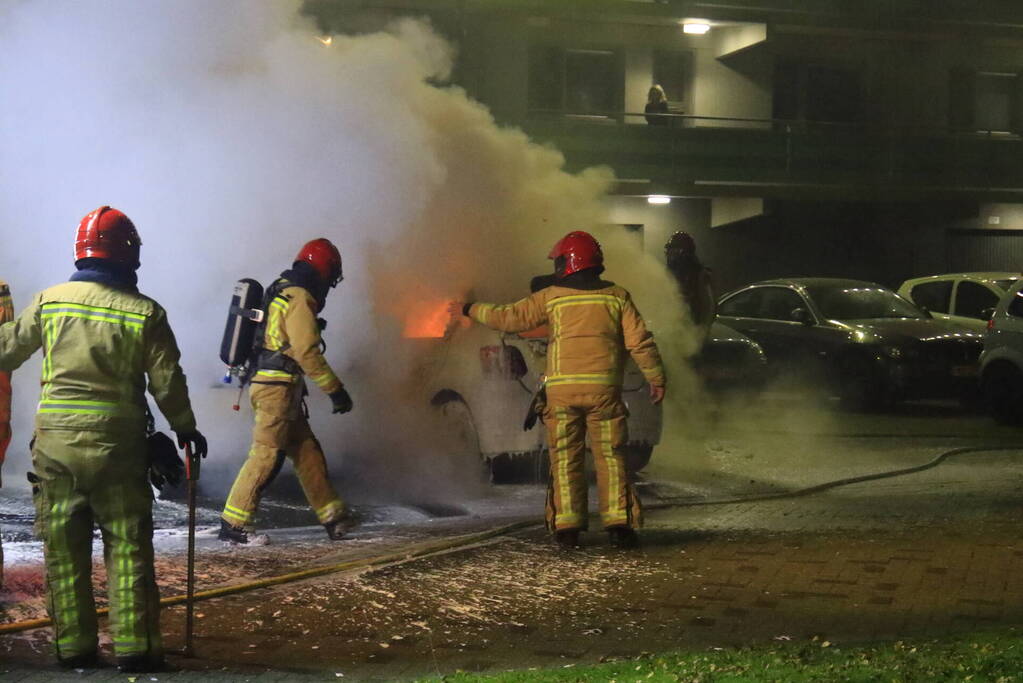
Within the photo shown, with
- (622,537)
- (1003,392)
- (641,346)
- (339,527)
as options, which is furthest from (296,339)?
(1003,392)

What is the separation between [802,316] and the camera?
16.7 metres

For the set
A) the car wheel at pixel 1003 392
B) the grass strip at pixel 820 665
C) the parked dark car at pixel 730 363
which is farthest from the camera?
the parked dark car at pixel 730 363

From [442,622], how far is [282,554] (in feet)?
6.01

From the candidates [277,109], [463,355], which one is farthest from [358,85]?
[463,355]

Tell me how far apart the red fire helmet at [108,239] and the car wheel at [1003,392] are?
1072 cm

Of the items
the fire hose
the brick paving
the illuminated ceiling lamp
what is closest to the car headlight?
the fire hose

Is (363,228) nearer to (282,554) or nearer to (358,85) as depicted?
(358,85)

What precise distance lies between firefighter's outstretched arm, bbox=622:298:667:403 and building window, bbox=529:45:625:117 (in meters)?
17.5

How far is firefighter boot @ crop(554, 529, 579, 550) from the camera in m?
7.94

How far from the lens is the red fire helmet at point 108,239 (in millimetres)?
5500

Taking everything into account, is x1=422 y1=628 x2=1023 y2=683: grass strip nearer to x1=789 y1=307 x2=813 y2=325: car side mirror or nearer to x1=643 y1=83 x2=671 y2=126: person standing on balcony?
x1=789 y1=307 x2=813 y2=325: car side mirror

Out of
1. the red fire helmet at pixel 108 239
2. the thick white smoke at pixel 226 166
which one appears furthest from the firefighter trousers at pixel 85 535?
the thick white smoke at pixel 226 166

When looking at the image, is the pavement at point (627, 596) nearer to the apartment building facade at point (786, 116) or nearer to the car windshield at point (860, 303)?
the car windshield at point (860, 303)

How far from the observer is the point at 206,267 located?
10977mm
